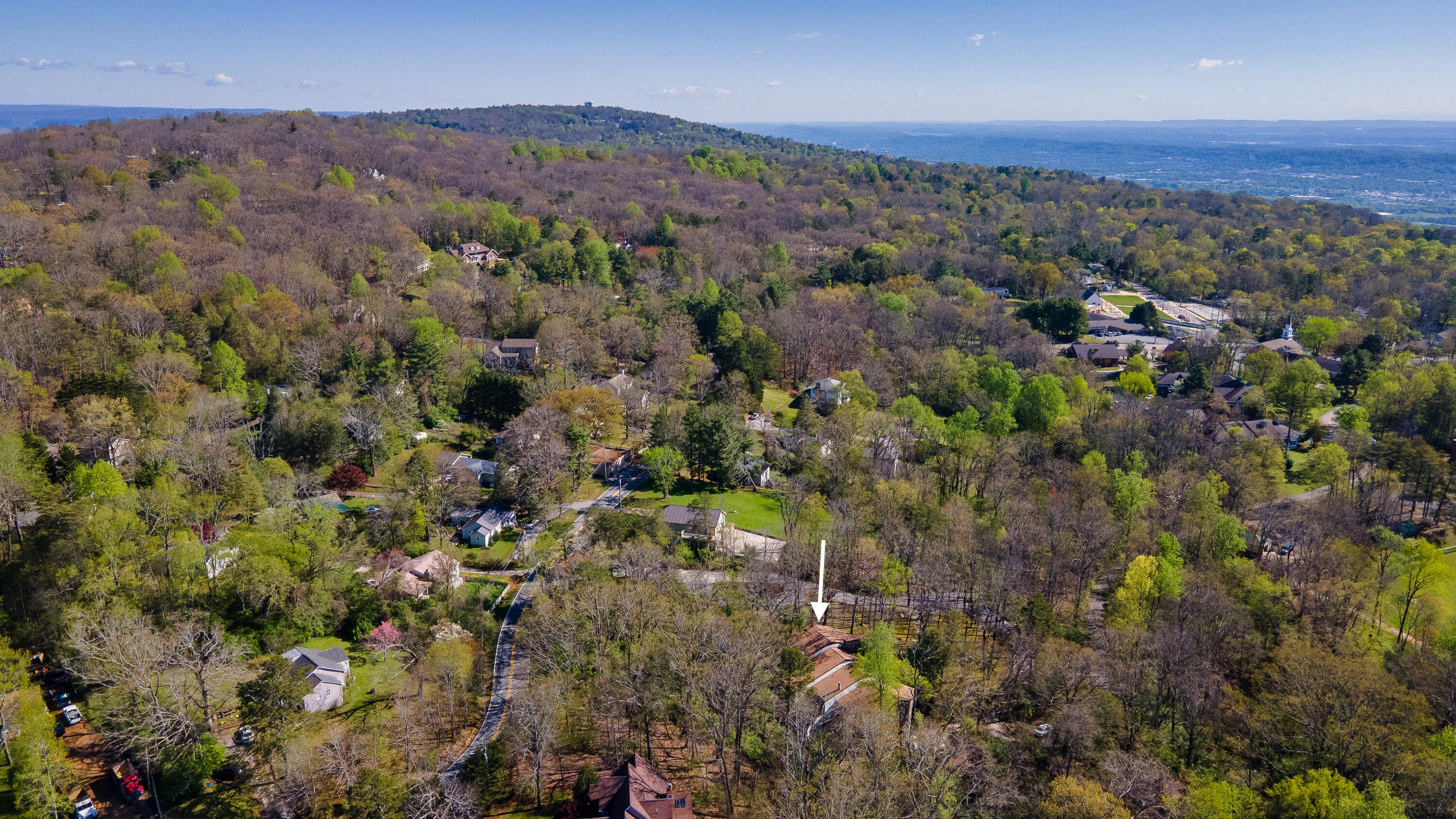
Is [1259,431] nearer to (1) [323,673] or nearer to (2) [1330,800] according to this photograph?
(2) [1330,800]

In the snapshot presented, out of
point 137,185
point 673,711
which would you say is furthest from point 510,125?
point 673,711

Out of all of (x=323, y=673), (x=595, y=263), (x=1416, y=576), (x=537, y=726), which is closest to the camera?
(x=537, y=726)

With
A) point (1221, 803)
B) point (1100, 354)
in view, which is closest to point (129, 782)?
point (1221, 803)

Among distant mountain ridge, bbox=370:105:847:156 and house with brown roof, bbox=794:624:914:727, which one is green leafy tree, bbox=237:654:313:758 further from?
distant mountain ridge, bbox=370:105:847:156

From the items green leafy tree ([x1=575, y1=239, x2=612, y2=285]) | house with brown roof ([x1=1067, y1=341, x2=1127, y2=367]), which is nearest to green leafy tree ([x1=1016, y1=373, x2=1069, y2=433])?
house with brown roof ([x1=1067, y1=341, x2=1127, y2=367])

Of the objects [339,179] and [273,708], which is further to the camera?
[339,179]

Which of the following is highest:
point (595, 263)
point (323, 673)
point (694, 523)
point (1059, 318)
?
point (595, 263)

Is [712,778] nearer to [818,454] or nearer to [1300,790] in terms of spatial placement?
[1300,790]
